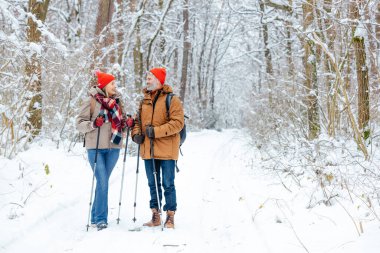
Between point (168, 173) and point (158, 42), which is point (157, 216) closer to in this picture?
point (168, 173)

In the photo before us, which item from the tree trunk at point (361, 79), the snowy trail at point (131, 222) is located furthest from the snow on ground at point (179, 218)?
the tree trunk at point (361, 79)

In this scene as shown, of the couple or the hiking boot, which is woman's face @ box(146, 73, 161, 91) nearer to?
the couple

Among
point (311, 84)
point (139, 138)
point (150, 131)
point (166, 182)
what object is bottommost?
point (166, 182)

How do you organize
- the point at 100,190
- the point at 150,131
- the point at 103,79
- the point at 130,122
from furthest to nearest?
the point at 130,122, the point at 103,79, the point at 100,190, the point at 150,131

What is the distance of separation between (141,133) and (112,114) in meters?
0.47

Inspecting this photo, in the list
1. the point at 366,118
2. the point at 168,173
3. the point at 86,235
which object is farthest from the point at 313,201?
the point at 86,235

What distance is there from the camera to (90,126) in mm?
4855

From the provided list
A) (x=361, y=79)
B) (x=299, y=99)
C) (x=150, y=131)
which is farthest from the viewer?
(x=299, y=99)

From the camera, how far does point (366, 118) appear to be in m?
7.07

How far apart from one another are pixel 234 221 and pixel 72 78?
5.42 metres

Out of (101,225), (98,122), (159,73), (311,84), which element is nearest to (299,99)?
(311,84)

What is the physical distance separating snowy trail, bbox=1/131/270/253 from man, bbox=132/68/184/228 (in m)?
0.39

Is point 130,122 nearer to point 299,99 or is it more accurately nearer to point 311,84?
point 311,84

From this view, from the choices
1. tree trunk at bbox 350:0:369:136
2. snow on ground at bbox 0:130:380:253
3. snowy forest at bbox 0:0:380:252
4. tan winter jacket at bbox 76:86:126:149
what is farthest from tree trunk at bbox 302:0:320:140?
tan winter jacket at bbox 76:86:126:149
